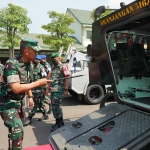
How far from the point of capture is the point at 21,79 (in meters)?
2.57

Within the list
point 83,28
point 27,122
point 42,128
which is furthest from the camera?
point 83,28

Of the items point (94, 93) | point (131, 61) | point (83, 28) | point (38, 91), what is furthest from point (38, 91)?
point (83, 28)

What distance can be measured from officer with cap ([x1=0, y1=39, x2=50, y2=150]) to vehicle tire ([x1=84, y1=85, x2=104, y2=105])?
4076mm

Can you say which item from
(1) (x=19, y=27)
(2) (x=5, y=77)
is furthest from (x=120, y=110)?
(1) (x=19, y=27)

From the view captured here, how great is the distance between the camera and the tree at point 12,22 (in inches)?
574

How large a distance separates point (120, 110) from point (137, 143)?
34.8 inches

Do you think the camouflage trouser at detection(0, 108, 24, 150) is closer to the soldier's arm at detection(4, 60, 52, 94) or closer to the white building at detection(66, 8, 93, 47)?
the soldier's arm at detection(4, 60, 52, 94)

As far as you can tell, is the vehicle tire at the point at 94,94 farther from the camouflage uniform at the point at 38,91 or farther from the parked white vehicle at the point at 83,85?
the camouflage uniform at the point at 38,91

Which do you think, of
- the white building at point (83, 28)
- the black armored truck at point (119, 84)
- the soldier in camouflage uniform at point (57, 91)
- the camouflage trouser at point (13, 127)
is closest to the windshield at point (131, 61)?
the black armored truck at point (119, 84)

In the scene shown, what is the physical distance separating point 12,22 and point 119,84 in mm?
13461

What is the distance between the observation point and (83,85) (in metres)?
6.46

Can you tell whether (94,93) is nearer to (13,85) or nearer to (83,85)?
(83,85)

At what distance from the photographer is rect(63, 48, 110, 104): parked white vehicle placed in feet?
21.1

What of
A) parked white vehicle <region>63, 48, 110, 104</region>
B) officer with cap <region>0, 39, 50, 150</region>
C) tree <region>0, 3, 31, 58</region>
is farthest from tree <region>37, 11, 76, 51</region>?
officer with cap <region>0, 39, 50, 150</region>
